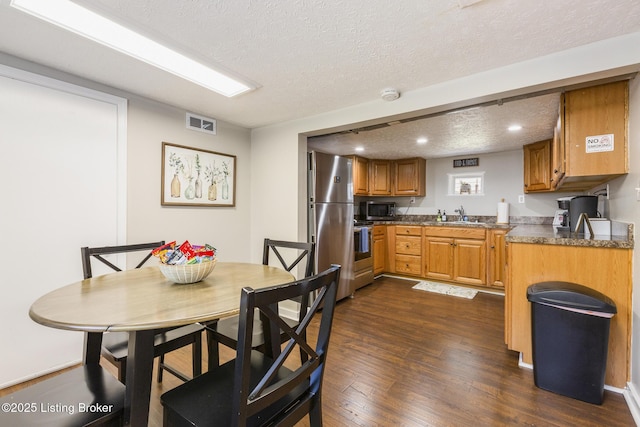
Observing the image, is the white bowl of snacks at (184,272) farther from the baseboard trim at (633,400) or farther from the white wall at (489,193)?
the white wall at (489,193)

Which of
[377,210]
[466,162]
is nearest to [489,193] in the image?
[466,162]

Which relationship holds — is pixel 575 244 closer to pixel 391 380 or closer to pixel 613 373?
pixel 613 373

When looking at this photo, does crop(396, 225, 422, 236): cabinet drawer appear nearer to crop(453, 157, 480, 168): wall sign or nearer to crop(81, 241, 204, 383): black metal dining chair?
crop(453, 157, 480, 168): wall sign

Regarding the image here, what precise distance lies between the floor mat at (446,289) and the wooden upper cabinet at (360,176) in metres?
1.74

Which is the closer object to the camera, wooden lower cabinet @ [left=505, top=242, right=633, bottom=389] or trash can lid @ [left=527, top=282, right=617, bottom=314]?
trash can lid @ [left=527, top=282, right=617, bottom=314]

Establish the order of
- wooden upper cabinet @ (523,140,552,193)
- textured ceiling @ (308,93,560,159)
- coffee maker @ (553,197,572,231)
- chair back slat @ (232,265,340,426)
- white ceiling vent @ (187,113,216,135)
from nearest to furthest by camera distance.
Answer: chair back slat @ (232,265,340,426)
textured ceiling @ (308,93,560,159)
white ceiling vent @ (187,113,216,135)
coffee maker @ (553,197,572,231)
wooden upper cabinet @ (523,140,552,193)

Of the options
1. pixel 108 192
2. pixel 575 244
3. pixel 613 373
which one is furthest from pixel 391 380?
pixel 108 192

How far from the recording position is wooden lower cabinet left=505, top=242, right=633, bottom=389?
5.69 feet

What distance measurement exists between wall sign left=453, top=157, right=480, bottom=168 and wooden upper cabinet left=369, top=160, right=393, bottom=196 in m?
1.09

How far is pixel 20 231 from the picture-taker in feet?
6.15

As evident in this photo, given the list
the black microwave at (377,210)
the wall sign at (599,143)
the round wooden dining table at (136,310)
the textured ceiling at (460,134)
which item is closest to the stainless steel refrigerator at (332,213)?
the textured ceiling at (460,134)

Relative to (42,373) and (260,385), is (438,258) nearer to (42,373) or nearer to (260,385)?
(260,385)

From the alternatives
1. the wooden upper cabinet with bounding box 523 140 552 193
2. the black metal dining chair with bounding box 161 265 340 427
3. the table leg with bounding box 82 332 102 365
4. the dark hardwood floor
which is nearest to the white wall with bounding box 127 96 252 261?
the dark hardwood floor

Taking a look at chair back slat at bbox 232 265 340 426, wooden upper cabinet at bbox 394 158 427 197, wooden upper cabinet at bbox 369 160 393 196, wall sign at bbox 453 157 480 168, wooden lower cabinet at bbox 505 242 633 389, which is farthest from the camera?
wooden upper cabinet at bbox 369 160 393 196
